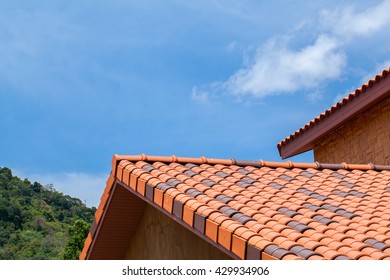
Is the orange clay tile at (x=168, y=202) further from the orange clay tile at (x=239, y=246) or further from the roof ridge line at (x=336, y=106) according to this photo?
the roof ridge line at (x=336, y=106)

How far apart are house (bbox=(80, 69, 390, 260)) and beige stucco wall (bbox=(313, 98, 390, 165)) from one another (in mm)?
1016

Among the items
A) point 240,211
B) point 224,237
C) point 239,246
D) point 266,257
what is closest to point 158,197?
point 240,211

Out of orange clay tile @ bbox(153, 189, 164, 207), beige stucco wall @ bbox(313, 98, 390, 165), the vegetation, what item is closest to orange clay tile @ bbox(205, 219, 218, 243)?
orange clay tile @ bbox(153, 189, 164, 207)

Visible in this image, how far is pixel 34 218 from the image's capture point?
73.4m

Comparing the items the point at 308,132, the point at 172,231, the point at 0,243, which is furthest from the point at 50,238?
the point at 172,231

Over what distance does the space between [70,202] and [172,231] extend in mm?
74907

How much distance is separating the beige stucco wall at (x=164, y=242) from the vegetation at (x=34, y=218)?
46.5 m

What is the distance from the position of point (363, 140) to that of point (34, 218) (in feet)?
213

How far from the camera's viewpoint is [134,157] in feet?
25.6

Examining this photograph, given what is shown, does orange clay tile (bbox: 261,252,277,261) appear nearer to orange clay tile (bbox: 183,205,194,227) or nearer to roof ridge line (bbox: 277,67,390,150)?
orange clay tile (bbox: 183,205,194,227)

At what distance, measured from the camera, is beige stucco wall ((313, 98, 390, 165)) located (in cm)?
1192
